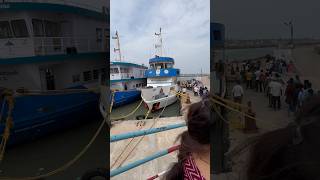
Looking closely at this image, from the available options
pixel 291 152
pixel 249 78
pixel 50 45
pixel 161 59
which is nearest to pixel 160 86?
pixel 161 59

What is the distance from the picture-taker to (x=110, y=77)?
925 mm

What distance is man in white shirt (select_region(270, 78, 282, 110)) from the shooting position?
701 mm

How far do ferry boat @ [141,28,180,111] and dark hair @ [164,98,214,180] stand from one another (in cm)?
26

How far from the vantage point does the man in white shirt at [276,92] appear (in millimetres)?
701

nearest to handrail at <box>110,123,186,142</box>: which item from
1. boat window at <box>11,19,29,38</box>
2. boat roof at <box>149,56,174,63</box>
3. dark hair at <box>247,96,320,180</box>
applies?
boat roof at <box>149,56,174,63</box>

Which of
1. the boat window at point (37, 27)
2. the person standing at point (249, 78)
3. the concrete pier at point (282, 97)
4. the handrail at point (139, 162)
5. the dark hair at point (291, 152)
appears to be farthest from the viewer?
the boat window at point (37, 27)

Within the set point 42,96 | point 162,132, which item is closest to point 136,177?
point 162,132

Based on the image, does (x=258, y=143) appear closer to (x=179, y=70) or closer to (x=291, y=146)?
(x=291, y=146)

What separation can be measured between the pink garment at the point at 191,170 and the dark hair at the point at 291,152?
0.29 metres

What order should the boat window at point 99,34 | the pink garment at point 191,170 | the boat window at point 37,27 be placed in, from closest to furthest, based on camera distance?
1. the pink garment at point 191,170
2. the boat window at point 99,34
3. the boat window at point 37,27

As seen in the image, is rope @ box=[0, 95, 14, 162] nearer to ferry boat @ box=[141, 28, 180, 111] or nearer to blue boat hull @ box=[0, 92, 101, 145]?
blue boat hull @ box=[0, 92, 101, 145]

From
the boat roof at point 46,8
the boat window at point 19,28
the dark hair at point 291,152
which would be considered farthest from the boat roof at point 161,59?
the dark hair at point 291,152

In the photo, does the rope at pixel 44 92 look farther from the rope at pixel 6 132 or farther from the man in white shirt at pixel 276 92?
the man in white shirt at pixel 276 92

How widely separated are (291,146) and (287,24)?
56 centimetres
